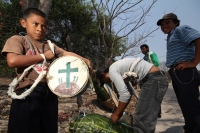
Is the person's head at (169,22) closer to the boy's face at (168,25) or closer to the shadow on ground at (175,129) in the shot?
the boy's face at (168,25)

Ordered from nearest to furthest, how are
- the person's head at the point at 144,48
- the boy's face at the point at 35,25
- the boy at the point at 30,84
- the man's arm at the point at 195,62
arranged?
1. the boy at the point at 30,84
2. the boy's face at the point at 35,25
3. the man's arm at the point at 195,62
4. the person's head at the point at 144,48

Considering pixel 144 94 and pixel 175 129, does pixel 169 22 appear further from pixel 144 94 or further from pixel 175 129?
pixel 175 129

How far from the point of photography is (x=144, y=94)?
2.14 metres

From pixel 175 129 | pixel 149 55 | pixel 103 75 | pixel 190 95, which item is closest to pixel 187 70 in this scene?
pixel 190 95

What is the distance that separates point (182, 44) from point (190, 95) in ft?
2.06

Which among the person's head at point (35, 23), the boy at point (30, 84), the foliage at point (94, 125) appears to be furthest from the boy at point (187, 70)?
Result: the person's head at point (35, 23)

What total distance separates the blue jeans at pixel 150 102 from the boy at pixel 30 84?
1039 millimetres

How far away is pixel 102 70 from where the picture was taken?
252 centimetres

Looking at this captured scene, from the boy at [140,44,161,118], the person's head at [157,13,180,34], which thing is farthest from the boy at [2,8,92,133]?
the boy at [140,44,161,118]

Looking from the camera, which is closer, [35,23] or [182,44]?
[35,23]

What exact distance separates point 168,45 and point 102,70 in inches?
37.9

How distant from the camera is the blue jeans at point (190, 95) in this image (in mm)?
2025

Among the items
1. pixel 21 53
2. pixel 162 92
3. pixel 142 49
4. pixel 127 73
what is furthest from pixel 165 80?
pixel 142 49

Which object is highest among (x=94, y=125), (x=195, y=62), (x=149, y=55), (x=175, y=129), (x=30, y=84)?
(x=149, y=55)
